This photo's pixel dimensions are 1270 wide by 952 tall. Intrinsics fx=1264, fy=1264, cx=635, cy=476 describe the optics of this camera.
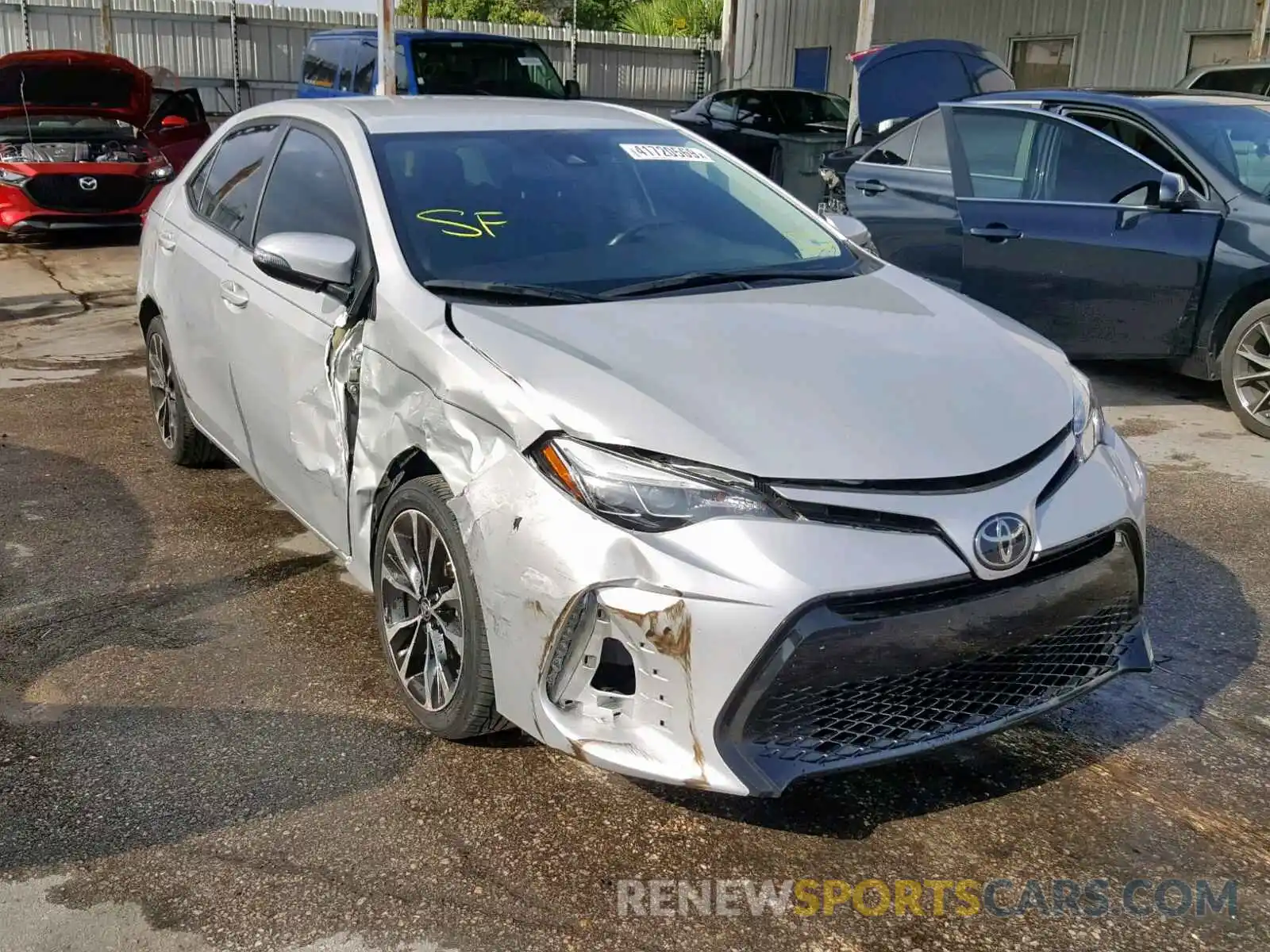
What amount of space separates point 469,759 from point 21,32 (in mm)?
19571

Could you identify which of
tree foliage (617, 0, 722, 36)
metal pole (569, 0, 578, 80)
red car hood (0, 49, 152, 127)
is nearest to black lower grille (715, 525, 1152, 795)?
red car hood (0, 49, 152, 127)

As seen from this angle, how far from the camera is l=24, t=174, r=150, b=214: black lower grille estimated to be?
11.0 meters

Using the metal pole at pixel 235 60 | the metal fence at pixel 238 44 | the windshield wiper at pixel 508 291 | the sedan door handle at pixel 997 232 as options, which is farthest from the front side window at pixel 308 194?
the metal pole at pixel 235 60

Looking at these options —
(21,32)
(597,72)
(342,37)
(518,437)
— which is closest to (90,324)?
(342,37)

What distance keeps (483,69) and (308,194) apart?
9.11 meters

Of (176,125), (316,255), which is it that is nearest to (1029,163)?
(316,255)

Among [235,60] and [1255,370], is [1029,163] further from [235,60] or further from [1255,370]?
[235,60]

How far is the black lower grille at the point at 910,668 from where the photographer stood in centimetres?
250

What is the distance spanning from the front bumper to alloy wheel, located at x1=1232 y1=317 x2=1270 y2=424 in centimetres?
385

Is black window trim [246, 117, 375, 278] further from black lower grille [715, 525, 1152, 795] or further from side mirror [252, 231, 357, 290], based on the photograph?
black lower grille [715, 525, 1152, 795]

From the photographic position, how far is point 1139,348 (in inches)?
254

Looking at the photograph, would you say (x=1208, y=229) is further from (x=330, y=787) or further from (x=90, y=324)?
(x=90, y=324)

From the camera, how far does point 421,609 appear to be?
3166mm

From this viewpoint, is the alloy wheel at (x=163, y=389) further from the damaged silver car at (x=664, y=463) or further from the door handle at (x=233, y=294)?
the damaged silver car at (x=664, y=463)
